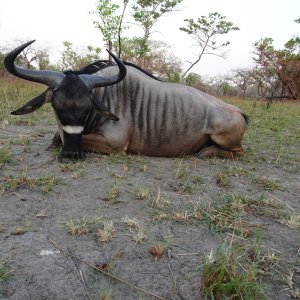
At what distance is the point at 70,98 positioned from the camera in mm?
3227

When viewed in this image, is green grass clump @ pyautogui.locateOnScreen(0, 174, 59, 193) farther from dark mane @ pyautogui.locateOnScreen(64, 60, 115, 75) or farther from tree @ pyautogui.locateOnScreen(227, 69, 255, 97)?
tree @ pyautogui.locateOnScreen(227, 69, 255, 97)

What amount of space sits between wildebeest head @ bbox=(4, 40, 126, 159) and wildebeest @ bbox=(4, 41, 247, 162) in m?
0.01

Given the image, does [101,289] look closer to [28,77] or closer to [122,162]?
[122,162]

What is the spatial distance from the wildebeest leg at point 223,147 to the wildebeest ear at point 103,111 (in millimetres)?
1030

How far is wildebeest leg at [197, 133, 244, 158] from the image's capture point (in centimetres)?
398

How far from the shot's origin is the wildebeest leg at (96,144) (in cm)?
361

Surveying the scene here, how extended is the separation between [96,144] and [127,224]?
5.23 feet

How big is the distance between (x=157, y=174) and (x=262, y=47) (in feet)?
89.0

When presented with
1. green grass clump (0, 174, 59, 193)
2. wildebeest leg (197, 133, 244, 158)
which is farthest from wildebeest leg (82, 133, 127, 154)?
wildebeest leg (197, 133, 244, 158)

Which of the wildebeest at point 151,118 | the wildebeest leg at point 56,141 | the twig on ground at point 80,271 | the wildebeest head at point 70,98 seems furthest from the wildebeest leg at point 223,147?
the twig on ground at point 80,271

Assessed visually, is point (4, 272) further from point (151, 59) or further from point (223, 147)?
point (151, 59)

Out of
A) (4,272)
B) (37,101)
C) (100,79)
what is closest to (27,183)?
(37,101)

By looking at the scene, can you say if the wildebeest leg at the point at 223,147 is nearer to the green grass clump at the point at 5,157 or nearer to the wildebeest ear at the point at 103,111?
the wildebeest ear at the point at 103,111

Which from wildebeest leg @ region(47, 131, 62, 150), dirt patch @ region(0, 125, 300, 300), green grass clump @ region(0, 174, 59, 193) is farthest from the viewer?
wildebeest leg @ region(47, 131, 62, 150)
